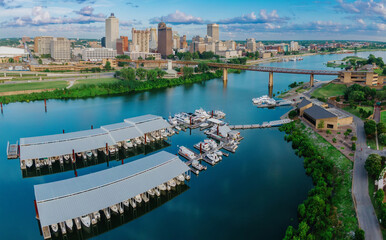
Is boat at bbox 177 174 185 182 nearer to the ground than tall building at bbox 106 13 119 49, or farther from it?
nearer to the ground

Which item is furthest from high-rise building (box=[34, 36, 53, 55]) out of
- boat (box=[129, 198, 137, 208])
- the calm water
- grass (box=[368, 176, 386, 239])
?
grass (box=[368, 176, 386, 239])

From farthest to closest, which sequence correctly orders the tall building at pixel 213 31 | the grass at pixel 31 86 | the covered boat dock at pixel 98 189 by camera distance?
1. the tall building at pixel 213 31
2. the grass at pixel 31 86
3. the covered boat dock at pixel 98 189

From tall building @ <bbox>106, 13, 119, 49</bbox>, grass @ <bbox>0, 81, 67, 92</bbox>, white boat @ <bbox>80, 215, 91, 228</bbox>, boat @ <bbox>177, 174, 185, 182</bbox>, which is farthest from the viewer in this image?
tall building @ <bbox>106, 13, 119, 49</bbox>

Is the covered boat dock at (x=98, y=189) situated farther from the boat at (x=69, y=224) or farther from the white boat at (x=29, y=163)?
the white boat at (x=29, y=163)

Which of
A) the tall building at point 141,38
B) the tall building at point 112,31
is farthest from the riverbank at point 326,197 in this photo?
the tall building at point 112,31

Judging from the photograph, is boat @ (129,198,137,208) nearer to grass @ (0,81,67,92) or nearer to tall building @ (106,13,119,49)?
grass @ (0,81,67,92)

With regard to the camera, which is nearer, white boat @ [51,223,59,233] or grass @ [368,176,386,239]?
grass @ [368,176,386,239]

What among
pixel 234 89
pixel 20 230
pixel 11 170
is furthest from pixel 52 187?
pixel 234 89
